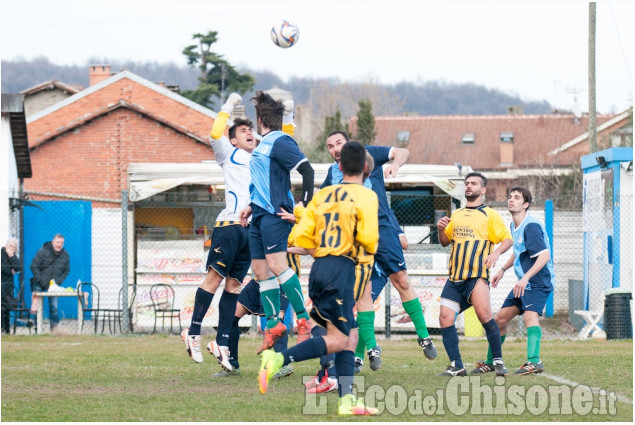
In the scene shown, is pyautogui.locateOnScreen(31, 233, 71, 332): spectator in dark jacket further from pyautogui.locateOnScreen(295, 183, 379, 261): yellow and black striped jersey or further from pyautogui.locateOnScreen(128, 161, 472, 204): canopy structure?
pyautogui.locateOnScreen(295, 183, 379, 261): yellow and black striped jersey

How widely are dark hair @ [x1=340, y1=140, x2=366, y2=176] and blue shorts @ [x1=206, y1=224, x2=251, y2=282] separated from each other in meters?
2.57

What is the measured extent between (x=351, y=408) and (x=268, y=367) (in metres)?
0.64

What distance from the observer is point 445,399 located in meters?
7.36

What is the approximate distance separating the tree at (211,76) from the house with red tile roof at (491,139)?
10631 millimetres

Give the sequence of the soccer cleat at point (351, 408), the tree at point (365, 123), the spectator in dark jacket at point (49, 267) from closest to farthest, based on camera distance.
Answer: the soccer cleat at point (351, 408), the spectator in dark jacket at point (49, 267), the tree at point (365, 123)

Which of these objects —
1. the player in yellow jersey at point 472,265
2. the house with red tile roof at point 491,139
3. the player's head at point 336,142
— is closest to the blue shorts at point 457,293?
the player in yellow jersey at point 472,265

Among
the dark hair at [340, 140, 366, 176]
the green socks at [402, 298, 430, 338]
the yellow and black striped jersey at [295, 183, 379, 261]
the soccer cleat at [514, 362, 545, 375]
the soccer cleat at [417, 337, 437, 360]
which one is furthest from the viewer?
the soccer cleat at [514, 362, 545, 375]

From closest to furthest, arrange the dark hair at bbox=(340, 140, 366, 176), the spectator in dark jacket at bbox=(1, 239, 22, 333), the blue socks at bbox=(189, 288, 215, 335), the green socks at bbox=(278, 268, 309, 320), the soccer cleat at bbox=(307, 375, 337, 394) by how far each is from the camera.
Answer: the dark hair at bbox=(340, 140, 366, 176) < the soccer cleat at bbox=(307, 375, 337, 394) < the green socks at bbox=(278, 268, 309, 320) < the blue socks at bbox=(189, 288, 215, 335) < the spectator in dark jacket at bbox=(1, 239, 22, 333)

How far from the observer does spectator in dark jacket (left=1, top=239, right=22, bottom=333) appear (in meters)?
17.8

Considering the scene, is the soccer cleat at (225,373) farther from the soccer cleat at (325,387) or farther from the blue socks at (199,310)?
the soccer cleat at (325,387)

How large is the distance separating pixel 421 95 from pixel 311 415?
12689 cm

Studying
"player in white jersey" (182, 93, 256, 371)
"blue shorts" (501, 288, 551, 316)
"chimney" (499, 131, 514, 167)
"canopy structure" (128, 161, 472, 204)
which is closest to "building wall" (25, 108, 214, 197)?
"canopy structure" (128, 161, 472, 204)

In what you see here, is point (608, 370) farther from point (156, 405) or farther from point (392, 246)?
point (156, 405)

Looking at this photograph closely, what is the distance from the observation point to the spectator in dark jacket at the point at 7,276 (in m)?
17.8
